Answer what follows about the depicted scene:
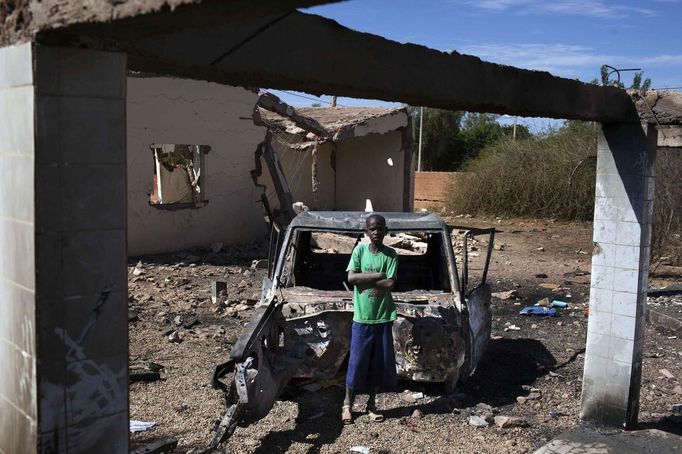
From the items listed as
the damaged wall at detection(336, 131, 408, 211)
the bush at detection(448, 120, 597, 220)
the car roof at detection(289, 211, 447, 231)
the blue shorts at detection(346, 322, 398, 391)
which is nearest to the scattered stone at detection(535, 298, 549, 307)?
the car roof at detection(289, 211, 447, 231)

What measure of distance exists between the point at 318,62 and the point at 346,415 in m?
3.17

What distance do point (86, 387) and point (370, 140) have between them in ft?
59.8

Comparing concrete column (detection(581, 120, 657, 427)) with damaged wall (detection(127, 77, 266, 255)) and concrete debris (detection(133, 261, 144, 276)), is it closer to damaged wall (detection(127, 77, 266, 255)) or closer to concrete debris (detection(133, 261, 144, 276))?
concrete debris (detection(133, 261, 144, 276))

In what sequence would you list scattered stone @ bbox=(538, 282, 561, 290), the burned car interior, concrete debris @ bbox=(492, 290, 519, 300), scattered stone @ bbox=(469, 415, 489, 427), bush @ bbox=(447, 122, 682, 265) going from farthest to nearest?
bush @ bbox=(447, 122, 682, 265) → scattered stone @ bbox=(538, 282, 561, 290) → concrete debris @ bbox=(492, 290, 519, 300) → the burned car interior → scattered stone @ bbox=(469, 415, 489, 427)

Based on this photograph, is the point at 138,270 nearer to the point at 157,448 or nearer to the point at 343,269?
the point at 343,269

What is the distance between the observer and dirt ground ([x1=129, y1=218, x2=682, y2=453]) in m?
5.00

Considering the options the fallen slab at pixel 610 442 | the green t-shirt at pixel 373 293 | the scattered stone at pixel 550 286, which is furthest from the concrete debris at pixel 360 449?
the scattered stone at pixel 550 286

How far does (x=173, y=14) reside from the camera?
6.18ft

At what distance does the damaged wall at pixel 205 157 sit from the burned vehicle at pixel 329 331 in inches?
286

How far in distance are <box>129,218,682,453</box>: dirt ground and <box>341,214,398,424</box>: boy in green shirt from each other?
287 millimetres

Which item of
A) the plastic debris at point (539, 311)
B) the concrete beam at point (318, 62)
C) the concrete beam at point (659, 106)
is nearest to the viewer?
the concrete beam at point (318, 62)

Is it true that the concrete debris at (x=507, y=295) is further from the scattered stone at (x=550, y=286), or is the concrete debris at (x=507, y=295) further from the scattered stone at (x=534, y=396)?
the scattered stone at (x=534, y=396)

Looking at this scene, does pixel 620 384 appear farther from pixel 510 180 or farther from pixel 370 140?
pixel 510 180

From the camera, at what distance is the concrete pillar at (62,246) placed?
2.30m
